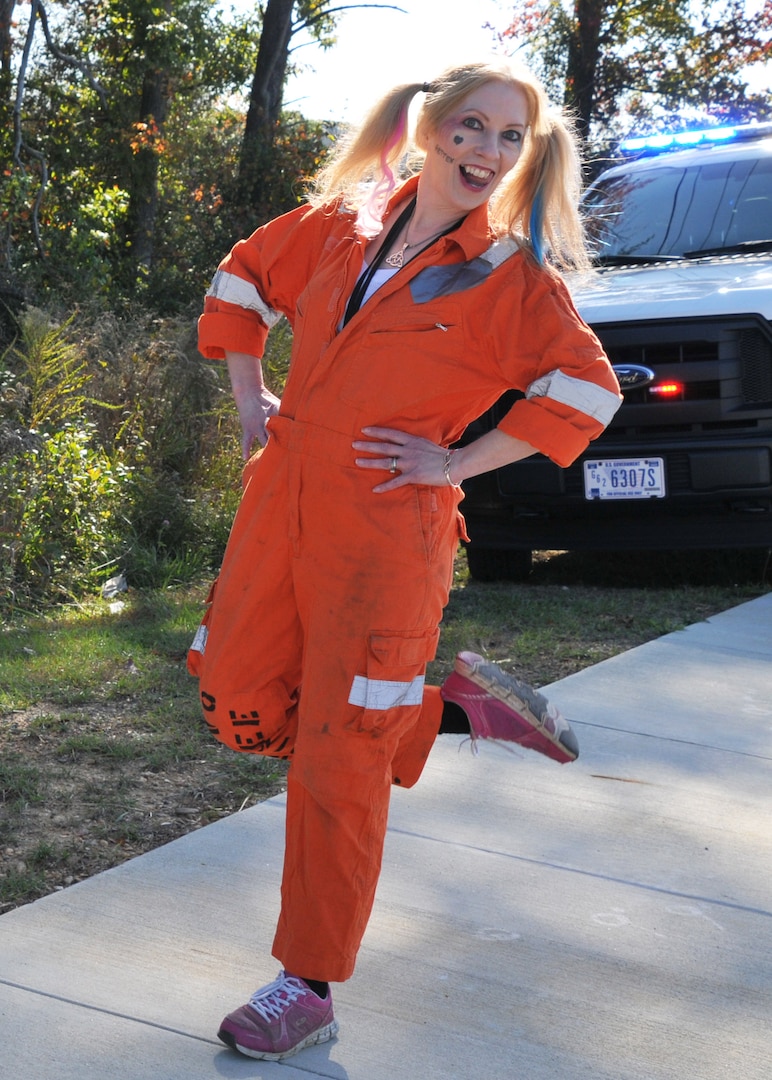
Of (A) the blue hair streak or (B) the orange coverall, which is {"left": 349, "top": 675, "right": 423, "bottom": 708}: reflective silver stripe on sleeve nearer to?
(B) the orange coverall

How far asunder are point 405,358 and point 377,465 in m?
0.21

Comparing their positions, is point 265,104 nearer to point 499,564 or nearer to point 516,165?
point 499,564

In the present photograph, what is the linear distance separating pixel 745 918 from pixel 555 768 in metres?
1.15

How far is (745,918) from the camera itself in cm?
334

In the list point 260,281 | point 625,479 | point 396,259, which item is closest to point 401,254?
point 396,259

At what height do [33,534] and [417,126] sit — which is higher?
[417,126]

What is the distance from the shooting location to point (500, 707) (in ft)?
9.86

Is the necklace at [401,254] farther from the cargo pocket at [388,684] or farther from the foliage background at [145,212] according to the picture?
the foliage background at [145,212]

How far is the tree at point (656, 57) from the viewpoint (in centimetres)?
1925

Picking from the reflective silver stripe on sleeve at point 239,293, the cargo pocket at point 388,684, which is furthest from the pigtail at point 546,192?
the cargo pocket at point 388,684

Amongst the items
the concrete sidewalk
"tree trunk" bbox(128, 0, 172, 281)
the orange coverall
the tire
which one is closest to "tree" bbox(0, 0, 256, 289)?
"tree trunk" bbox(128, 0, 172, 281)

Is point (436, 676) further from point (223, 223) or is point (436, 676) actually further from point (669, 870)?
point (223, 223)

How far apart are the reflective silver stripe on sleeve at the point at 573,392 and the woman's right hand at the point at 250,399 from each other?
0.75 meters

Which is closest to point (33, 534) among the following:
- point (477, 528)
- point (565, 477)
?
point (477, 528)
